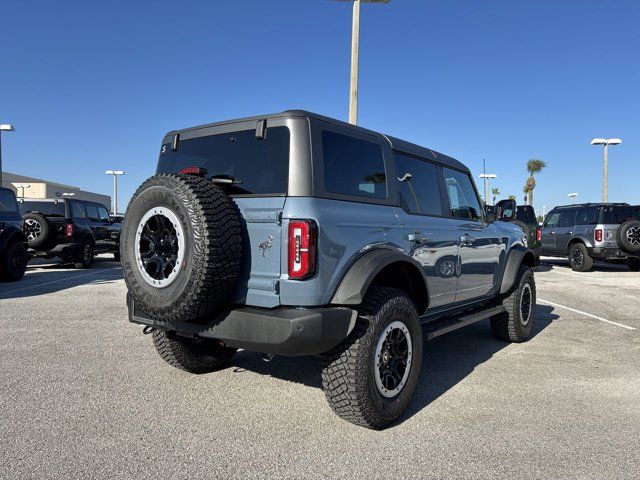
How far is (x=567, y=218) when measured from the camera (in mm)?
14375

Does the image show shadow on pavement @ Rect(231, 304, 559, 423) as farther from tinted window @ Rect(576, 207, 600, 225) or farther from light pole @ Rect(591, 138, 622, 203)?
light pole @ Rect(591, 138, 622, 203)

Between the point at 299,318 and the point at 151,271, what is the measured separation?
105 cm

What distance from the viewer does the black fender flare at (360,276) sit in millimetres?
2789

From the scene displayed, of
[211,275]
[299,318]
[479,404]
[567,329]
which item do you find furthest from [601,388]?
[211,275]

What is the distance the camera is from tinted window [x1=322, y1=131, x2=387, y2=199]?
9.85 ft

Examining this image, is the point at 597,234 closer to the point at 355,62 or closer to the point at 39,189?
the point at 355,62

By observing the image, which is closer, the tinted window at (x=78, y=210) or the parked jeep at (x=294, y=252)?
the parked jeep at (x=294, y=252)

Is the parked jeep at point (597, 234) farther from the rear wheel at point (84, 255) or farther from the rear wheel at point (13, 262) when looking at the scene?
the rear wheel at point (13, 262)

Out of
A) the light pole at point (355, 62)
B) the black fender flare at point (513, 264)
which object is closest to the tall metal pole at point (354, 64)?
the light pole at point (355, 62)

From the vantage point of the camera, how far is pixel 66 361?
4262 mm

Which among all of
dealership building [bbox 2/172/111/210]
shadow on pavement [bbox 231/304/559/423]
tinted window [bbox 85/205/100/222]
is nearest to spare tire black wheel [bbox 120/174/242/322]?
shadow on pavement [bbox 231/304/559/423]

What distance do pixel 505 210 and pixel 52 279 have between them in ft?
31.7

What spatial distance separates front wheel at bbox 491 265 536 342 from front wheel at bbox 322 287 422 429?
243 cm

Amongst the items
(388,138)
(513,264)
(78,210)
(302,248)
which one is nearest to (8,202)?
(78,210)
